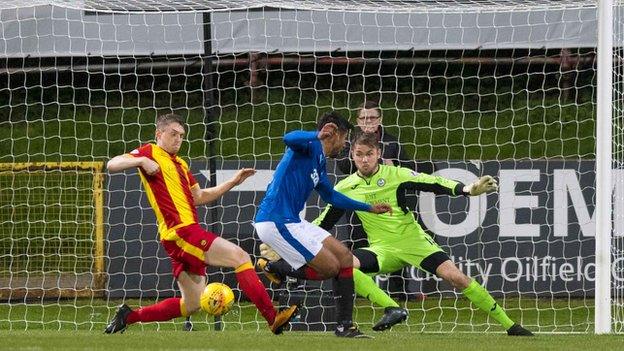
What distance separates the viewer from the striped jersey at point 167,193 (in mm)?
10453

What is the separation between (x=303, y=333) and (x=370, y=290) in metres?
0.66

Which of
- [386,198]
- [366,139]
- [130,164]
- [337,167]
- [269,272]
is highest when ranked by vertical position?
[366,139]

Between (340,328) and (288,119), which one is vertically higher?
(288,119)

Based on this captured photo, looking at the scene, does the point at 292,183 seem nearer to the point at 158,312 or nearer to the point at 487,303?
the point at 158,312

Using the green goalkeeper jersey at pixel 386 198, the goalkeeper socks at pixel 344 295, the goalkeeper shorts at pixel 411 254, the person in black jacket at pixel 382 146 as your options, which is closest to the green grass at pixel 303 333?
the goalkeeper socks at pixel 344 295

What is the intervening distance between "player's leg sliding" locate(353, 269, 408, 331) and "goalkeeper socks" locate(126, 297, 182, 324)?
4.86 feet

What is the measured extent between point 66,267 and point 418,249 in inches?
206

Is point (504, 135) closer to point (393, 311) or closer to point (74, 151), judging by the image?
point (74, 151)

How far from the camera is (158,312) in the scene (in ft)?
35.4

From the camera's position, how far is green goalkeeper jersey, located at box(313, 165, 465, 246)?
1145 cm

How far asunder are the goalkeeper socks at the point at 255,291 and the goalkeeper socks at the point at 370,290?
1.13 m

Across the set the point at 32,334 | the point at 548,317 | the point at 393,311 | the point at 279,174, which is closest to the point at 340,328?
the point at 393,311

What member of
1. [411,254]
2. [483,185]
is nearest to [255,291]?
[411,254]

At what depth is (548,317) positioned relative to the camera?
13.6 metres
